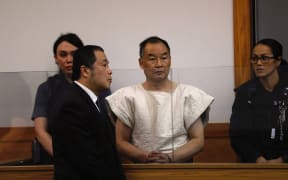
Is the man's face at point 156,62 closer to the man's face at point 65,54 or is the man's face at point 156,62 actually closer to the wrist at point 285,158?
the man's face at point 65,54

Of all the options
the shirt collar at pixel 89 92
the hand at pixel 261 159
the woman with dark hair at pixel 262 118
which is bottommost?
the hand at pixel 261 159

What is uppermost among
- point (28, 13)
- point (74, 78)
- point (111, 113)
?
point (28, 13)

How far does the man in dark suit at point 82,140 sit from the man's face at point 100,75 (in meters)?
0.09

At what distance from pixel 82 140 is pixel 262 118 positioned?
1.11 metres

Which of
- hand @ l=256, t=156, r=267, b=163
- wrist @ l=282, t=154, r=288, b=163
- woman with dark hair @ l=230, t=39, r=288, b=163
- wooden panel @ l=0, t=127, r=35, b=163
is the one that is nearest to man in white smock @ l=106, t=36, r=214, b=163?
woman with dark hair @ l=230, t=39, r=288, b=163

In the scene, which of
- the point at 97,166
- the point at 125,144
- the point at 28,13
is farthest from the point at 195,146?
the point at 28,13

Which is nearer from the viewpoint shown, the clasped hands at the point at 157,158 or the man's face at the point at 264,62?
the clasped hands at the point at 157,158

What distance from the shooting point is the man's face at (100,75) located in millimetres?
3426

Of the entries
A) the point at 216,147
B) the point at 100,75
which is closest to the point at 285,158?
the point at 216,147

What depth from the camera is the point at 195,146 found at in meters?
3.67

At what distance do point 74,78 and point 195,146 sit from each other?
2.58 ft

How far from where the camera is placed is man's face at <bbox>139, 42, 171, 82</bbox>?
3758mm

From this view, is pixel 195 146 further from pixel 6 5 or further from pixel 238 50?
pixel 6 5

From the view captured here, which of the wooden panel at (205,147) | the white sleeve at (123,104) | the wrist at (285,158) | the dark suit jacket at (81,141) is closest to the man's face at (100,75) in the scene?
the dark suit jacket at (81,141)
